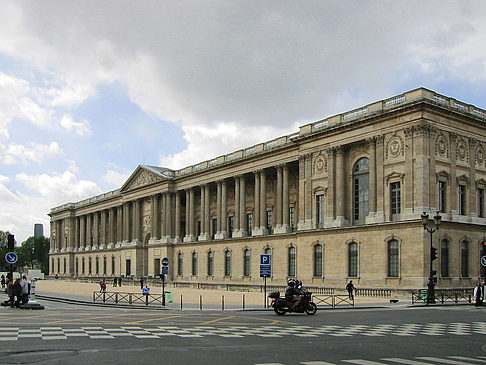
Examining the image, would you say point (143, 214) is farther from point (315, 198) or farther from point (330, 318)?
point (330, 318)

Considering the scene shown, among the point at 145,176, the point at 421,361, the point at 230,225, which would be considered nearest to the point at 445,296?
the point at 421,361

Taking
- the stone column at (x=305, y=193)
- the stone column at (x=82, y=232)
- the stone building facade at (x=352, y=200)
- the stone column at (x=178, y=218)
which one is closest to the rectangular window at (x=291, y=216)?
the stone building facade at (x=352, y=200)

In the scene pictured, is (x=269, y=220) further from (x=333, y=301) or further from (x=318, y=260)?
(x=333, y=301)

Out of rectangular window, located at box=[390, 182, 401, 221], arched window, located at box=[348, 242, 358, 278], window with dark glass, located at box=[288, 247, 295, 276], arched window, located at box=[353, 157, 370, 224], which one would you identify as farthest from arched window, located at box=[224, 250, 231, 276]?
rectangular window, located at box=[390, 182, 401, 221]

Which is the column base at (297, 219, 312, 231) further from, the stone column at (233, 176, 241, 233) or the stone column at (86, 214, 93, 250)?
the stone column at (86, 214, 93, 250)

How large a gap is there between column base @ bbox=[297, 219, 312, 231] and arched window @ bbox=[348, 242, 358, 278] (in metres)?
6.75

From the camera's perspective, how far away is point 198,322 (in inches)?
995

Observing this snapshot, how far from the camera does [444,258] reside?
50188 mm

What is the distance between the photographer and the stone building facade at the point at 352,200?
50.7 meters

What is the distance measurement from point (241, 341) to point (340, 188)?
42.3 m

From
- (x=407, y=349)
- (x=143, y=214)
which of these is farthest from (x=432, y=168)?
(x=143, y=214)

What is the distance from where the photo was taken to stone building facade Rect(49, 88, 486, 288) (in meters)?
50.7

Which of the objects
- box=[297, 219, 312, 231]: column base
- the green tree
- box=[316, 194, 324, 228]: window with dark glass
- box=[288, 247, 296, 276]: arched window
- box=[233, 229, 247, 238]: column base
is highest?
box=[316, 194, 324, 228]: window with dark glass

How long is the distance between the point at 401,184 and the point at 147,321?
32.8m
